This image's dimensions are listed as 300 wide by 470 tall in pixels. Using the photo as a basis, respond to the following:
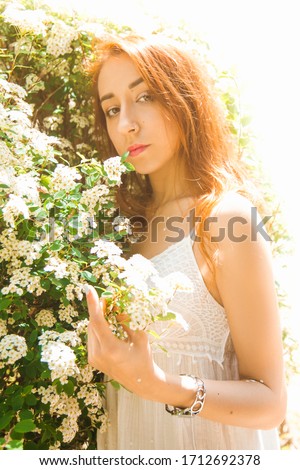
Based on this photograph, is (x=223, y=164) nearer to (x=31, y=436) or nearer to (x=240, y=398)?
(x=240, y=398)

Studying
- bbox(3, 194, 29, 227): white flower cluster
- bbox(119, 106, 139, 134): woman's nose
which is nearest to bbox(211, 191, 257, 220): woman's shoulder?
bbox(119, 106, 139, 134): woman's nose

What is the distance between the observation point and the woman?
59.3 inches

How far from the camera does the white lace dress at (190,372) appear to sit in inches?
71.4


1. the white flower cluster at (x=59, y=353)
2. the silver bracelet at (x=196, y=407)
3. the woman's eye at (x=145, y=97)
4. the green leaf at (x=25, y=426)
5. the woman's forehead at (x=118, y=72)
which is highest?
the woman's forehead at (x=118, y=72)

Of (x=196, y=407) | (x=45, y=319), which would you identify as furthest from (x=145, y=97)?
(x=196, y=407)

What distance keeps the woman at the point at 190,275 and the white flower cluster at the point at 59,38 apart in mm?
178

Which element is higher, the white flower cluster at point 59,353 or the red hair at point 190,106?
the red hair at point 190,106

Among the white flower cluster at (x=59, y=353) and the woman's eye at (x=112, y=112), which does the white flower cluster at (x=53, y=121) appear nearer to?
the woman's eye at (x=112, y=112)

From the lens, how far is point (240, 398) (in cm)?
158

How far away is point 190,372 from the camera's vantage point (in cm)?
183

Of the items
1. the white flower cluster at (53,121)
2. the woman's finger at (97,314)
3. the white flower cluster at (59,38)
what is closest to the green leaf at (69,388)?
the woman's finger at (97,314)

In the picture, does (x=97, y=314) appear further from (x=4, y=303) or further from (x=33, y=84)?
(x=33, y=84)

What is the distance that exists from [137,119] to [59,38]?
0.58 m
